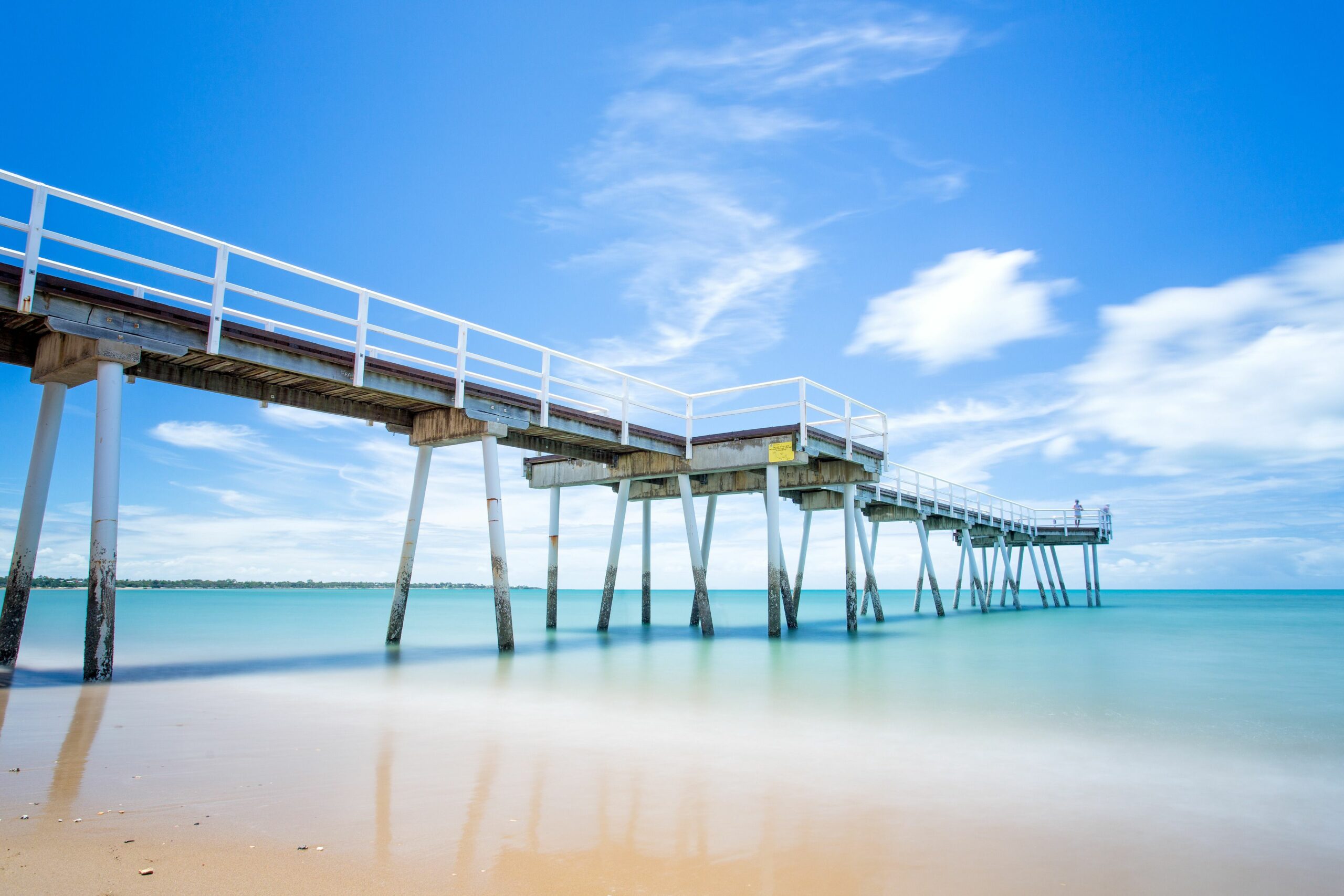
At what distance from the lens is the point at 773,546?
19.9 metres

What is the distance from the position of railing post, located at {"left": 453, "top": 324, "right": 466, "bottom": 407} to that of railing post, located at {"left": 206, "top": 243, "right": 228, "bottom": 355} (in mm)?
4108

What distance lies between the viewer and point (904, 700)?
10.5 metres

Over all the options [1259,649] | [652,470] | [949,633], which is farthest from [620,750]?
[1259,649]

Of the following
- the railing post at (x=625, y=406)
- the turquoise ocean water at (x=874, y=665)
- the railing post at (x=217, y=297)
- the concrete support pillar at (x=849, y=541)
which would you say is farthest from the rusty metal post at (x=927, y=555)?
the railing post at (x=217, y=297)

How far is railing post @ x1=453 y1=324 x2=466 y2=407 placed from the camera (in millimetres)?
14305

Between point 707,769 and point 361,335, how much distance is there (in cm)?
931

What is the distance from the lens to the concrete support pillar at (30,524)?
10688 millimetres

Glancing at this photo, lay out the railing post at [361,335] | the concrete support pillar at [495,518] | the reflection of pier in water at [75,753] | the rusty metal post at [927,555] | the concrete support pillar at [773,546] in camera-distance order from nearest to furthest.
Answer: the reflection of pier in water at [75,753] < the railing post at [361,335] < the concrete support pillar at [495,518] < the concrete support pillar at [773,546] < the rusty metal post at [927,555]

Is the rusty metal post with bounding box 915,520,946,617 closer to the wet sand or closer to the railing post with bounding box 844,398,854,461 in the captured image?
the railing post with bounding box 844,398,854,461

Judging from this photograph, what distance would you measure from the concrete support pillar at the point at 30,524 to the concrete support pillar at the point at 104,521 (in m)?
1.43

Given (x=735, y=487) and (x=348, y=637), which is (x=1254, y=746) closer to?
(x=735, y=487)

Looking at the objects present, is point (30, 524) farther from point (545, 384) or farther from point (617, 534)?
point (617, 534)

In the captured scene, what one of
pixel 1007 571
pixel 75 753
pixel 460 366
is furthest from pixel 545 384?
pixel 1007 571

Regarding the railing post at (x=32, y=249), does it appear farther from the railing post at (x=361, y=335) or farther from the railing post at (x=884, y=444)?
the railing post at (x=884, y=444)
